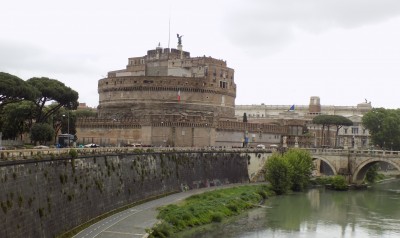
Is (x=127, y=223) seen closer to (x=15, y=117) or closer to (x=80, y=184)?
(x=80, y=184)

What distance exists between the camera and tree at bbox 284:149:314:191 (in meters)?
48.7

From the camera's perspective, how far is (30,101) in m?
48.1

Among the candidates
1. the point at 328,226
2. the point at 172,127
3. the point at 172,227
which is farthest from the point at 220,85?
the point at 172,227

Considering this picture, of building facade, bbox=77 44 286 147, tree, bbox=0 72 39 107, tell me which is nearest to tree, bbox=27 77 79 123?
tree, bbox=0 72 39 107

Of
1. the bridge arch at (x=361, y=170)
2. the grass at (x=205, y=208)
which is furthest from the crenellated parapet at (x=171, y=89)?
the grass at (x=205, y=208)

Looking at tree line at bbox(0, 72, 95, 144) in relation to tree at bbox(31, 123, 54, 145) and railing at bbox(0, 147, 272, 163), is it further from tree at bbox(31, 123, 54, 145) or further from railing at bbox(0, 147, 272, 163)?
railing at bbox(0, 147, 272, 163)

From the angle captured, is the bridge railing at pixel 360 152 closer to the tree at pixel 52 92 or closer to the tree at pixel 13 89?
the tree at pixel 52 92

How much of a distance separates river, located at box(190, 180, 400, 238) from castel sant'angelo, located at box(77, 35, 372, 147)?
13513 mm

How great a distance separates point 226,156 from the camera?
50.9m

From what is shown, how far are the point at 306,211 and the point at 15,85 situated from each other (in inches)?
881

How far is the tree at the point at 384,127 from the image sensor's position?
70.8m

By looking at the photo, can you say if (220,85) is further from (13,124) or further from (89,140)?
(13,124)

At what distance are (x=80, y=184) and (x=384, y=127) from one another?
176 ft

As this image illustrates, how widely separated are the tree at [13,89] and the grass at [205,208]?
532 inches
